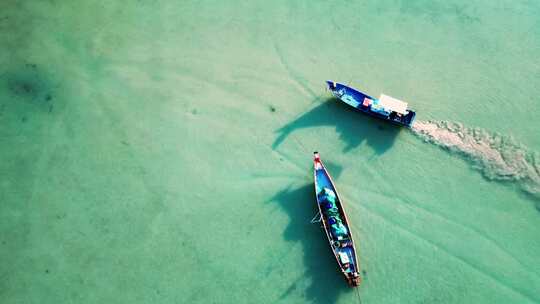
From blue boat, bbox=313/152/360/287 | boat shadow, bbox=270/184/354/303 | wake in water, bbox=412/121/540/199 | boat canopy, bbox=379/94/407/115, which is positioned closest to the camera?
blue boat, bbox=313/152/360/287

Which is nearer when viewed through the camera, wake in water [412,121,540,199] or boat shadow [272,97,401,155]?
wake in water [412,121,540,199]

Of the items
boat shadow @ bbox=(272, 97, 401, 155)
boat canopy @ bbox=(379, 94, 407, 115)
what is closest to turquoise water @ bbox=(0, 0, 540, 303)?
boat shadow @ bbox=(272, 97, 401, 155)

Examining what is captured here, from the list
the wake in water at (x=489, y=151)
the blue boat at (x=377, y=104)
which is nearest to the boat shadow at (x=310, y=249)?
the blue boat at (x=377, y=104)

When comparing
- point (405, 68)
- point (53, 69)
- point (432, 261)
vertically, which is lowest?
point (53, 69)

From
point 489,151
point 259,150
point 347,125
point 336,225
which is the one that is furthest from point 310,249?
point 489,151

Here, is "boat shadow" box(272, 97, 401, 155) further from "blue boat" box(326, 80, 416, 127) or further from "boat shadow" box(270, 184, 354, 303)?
"boat shadow" box(270, 184, 354, 303)

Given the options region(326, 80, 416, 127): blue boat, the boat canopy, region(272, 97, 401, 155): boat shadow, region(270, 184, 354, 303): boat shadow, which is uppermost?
the boat canopy

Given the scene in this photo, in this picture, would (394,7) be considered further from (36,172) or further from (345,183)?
(36,172)

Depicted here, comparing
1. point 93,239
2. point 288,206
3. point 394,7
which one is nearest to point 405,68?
point 394,7
